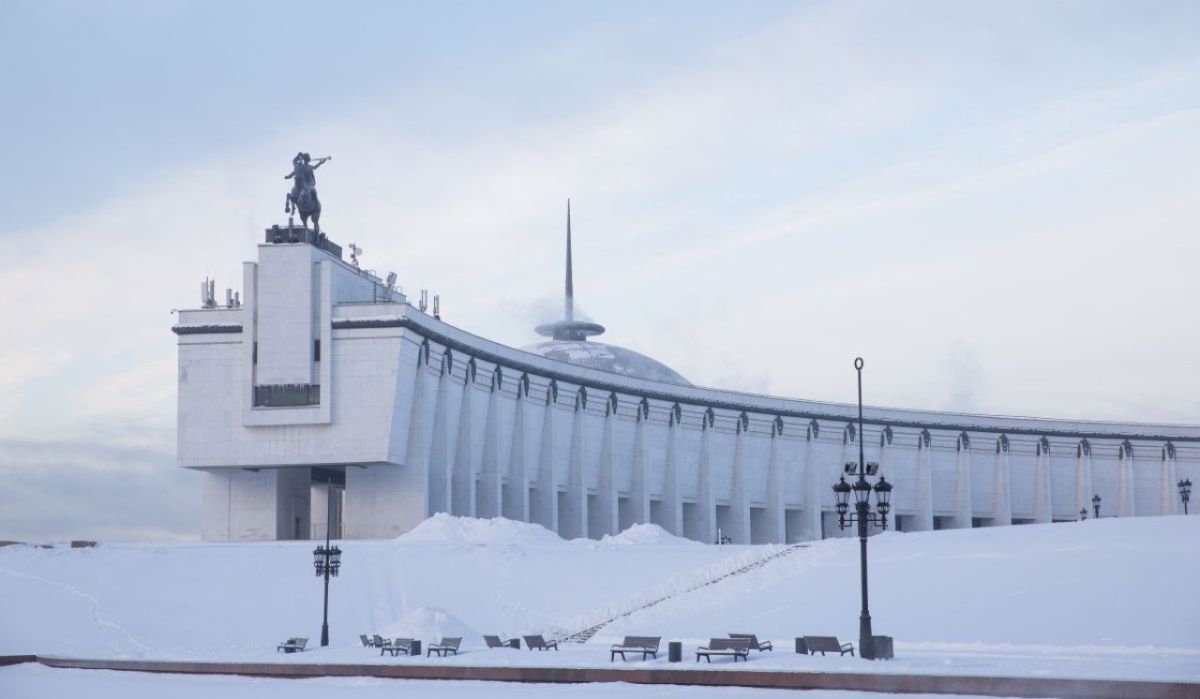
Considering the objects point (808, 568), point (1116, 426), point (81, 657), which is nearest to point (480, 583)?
point (808, 568)

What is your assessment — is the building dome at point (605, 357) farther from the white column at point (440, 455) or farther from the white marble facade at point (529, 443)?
the white column at point (440, 455)

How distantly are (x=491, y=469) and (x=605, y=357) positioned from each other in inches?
1223

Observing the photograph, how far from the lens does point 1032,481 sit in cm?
12188

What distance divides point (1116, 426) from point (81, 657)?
98235mm

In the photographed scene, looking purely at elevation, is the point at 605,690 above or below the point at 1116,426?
below

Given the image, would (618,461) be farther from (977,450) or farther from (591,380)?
(977,450)

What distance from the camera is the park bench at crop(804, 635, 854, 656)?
123 ft

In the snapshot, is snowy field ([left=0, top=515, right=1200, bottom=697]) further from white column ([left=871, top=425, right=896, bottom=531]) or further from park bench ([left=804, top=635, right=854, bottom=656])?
white column ([left=871, top=425, right=896, bottom=531])

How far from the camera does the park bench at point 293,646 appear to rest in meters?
45.2

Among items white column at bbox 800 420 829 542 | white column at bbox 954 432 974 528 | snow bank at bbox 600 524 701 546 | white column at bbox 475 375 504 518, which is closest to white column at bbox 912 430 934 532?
white column at bbox 954 432 974 528

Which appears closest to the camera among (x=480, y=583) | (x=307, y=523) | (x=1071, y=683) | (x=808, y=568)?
(x=1071, y=683)

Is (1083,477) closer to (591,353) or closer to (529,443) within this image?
(591,353)

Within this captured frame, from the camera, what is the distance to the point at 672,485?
10569cm

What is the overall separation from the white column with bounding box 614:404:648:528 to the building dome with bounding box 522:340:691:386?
11869 millimetres
